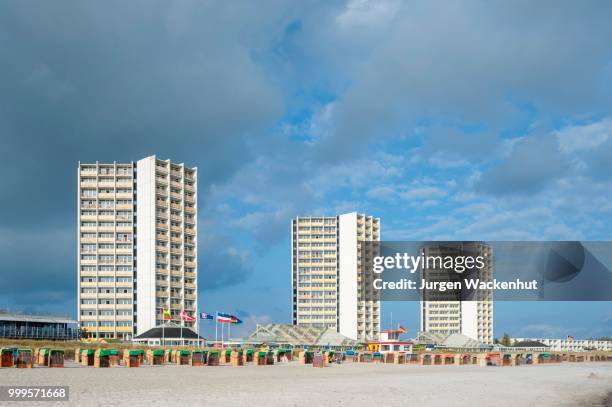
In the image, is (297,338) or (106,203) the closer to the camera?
(106,203)

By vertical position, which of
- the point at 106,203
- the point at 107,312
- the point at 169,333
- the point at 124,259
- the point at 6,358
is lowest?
the point at 169,333

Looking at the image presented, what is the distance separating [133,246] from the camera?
506ft

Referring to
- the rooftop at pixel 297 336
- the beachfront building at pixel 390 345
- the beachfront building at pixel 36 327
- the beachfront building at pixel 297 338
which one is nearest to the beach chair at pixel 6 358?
the beachfront building at pixel 36 327

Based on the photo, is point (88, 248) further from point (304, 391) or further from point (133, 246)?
point (304, 391)

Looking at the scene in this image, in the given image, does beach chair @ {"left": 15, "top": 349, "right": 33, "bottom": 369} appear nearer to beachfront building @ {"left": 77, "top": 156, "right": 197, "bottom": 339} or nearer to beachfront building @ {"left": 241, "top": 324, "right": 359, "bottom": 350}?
beachfront building @ {"left": 77, "top": 156, "right": 197, "bottom": 339}

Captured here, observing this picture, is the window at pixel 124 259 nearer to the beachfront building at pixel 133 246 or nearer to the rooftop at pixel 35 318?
the beachfront building at pixel 133 246

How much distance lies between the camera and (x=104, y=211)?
154 meters

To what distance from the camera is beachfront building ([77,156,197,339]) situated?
148 m

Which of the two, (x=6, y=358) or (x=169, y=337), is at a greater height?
(x=6, y=358)

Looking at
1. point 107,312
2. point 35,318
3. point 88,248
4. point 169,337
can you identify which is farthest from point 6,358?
point 88,248

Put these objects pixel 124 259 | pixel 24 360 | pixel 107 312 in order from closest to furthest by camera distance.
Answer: pixel 24 360, pixel 107 312, pixel 124 259

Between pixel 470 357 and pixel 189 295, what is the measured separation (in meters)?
77.2

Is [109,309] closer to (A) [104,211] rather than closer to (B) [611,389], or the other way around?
(A) [104,211]

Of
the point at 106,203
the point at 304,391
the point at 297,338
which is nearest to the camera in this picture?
the point at 304,391
